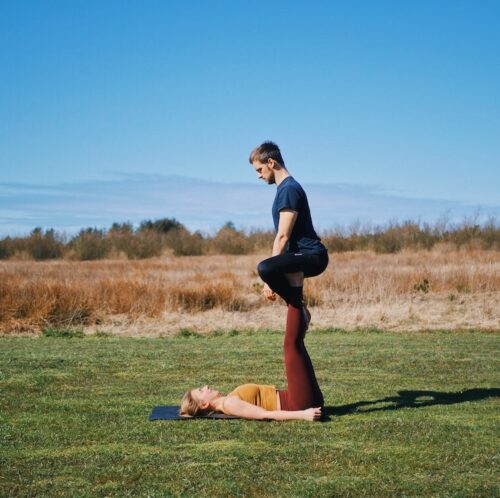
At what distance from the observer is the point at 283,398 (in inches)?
251

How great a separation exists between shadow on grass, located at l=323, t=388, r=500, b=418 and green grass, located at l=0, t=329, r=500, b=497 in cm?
2

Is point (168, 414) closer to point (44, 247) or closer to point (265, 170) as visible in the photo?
point (265, 170)

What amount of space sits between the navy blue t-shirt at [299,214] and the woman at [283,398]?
52cm

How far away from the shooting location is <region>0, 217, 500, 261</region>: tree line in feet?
113

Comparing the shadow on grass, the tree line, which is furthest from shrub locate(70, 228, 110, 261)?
the shadow on grass

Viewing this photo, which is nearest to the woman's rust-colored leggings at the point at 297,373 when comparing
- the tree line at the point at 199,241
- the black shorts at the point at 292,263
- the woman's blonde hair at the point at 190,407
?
the black shorts at the point at 292,263

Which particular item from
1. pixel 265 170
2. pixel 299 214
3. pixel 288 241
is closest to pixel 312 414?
pixel 288 241

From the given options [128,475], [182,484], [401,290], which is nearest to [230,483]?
[182,484]

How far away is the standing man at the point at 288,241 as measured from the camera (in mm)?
6109

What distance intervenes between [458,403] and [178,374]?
10.9 feet

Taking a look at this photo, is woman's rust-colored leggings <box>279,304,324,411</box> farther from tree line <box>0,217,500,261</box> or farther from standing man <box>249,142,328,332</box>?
tree line <box>0,217,500,261</box>

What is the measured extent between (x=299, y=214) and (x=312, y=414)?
155cm

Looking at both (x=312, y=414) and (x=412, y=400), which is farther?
(x=412, y=400)

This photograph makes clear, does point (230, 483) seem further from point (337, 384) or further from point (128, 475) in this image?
point (337, 384)
